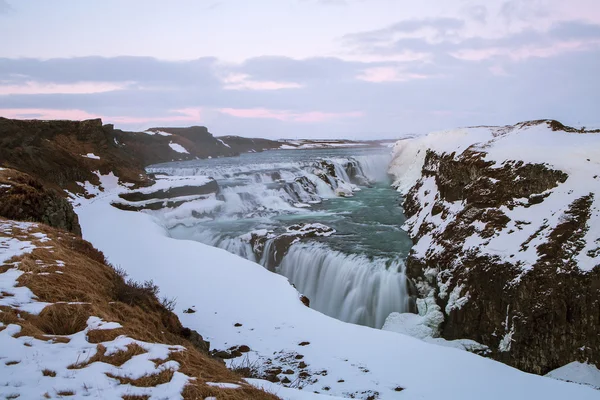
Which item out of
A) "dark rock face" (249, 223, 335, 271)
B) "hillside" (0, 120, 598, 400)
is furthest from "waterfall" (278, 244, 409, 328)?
"hillside" (0, 120, 598, 400)

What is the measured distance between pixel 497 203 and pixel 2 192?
17029mm

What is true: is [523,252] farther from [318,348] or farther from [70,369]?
[70,369]

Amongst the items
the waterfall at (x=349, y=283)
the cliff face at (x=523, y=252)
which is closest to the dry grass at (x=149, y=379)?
the cliff face at (x=523, y=252)

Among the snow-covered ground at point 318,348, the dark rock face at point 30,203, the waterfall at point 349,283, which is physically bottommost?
the waterfall at point 349,283

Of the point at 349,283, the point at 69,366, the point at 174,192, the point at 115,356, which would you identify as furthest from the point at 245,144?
the point at 69,366

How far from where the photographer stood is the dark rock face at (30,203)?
10.9 metres

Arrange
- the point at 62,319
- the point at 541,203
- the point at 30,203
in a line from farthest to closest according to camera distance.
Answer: the point at 541,203, the point at 30,203, the point at 62,319

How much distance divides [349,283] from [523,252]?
6.73 meters

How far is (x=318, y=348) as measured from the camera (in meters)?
7.91

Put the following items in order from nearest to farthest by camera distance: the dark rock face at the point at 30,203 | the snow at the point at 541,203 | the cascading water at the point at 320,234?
the dark rock face at the point at 30,203
the snow at the point at 541,203
the cascading water at the point at 320,234

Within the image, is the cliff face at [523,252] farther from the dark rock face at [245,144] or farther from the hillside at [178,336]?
the dark rock face at [245,144]

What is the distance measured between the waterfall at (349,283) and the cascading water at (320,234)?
0.13ft

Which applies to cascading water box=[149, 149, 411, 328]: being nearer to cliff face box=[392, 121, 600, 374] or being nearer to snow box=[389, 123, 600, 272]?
cliff face box=[392, 121, 600, 374]

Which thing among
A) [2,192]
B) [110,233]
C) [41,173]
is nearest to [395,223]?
[110,233]
